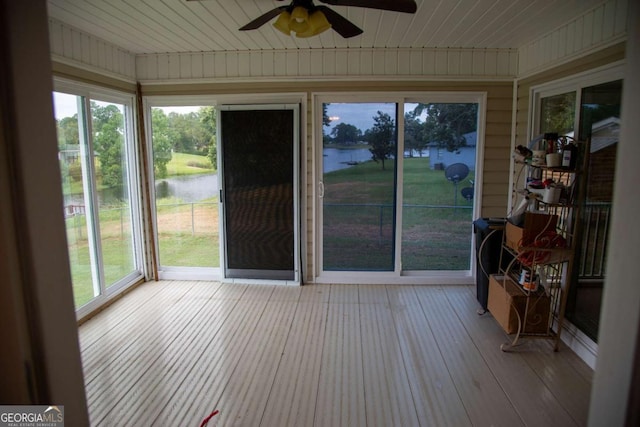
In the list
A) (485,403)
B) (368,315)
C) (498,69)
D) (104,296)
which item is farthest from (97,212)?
(498,69)

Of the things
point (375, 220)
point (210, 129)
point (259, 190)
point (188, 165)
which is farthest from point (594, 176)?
point (188, 165)

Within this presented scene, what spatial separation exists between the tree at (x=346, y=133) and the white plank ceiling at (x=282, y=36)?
87 cm

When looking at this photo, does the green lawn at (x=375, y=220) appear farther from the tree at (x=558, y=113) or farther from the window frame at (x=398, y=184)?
the tree at (x=558, y=113)

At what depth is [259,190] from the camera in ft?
15.1

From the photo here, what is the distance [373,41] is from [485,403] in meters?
3.41

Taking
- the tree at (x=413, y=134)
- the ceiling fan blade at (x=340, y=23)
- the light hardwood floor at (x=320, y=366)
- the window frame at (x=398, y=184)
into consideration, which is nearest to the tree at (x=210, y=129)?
the window frame at (x=398, y=184)

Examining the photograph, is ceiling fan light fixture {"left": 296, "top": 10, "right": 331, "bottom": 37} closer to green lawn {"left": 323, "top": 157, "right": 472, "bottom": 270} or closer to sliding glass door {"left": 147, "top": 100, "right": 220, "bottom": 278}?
green lawn {"left": 323, "top": 157, "right": 472, "bottom": 270}

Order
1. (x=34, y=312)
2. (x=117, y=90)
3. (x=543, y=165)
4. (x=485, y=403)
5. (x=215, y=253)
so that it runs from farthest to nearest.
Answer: (x=215, y=253) → (x=117, y=90) → (x=543, y=165) → (x=485, y=403) → (x=34, y=312)

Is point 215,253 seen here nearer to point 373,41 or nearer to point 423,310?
point 423,310

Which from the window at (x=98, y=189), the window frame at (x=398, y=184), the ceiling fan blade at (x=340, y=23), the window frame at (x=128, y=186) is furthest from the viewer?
the window frame at (x=398, y=184)

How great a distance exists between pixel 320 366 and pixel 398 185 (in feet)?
7.72

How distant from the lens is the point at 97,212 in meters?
3.95

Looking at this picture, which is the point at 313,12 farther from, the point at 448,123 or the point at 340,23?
the point at 448,123

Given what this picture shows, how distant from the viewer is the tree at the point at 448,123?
446cm
